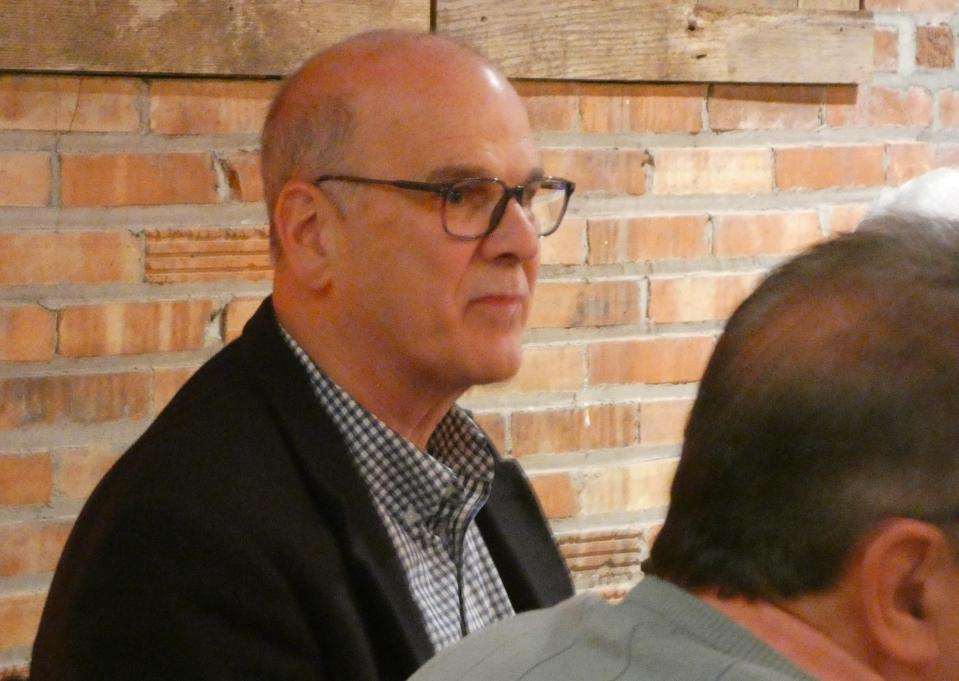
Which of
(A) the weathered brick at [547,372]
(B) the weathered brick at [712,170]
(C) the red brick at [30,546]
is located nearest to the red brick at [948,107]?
(B) the weathered brick at [712,170]

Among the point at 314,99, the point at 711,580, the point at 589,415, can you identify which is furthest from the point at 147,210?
the point at 711,580

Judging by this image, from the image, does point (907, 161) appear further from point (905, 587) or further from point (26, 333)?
point (905, 587)

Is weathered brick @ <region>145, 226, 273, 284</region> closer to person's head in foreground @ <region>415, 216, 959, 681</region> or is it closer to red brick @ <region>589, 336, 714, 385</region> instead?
red brick @ <region>589, 336, 714, 385</region>

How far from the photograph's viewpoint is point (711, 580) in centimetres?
85

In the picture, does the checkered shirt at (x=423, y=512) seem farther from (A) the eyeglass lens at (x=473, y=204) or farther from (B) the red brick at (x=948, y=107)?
(B) the red brick at (x=948, y=107)

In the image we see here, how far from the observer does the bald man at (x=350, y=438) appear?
122 centimetres

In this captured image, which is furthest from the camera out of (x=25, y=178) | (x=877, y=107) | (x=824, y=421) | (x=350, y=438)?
(x=877, y=107)

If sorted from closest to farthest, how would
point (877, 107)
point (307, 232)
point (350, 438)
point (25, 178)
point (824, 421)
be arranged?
point (824, 421), point (350, 438), point (307, 232), point (25, 178), point (877, 107)

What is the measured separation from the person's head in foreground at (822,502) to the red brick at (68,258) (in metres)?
1.15

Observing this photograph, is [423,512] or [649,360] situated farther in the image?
[649,360]

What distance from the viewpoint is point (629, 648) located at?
83 centimetres

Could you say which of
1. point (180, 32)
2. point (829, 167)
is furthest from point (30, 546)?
point (829, 167)

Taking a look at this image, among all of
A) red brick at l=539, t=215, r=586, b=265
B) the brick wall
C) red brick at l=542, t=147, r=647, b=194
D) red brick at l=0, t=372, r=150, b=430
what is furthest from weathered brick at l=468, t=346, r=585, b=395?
red brick at l=0, t=372, r=150, b=430

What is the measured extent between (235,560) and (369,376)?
32 cm
